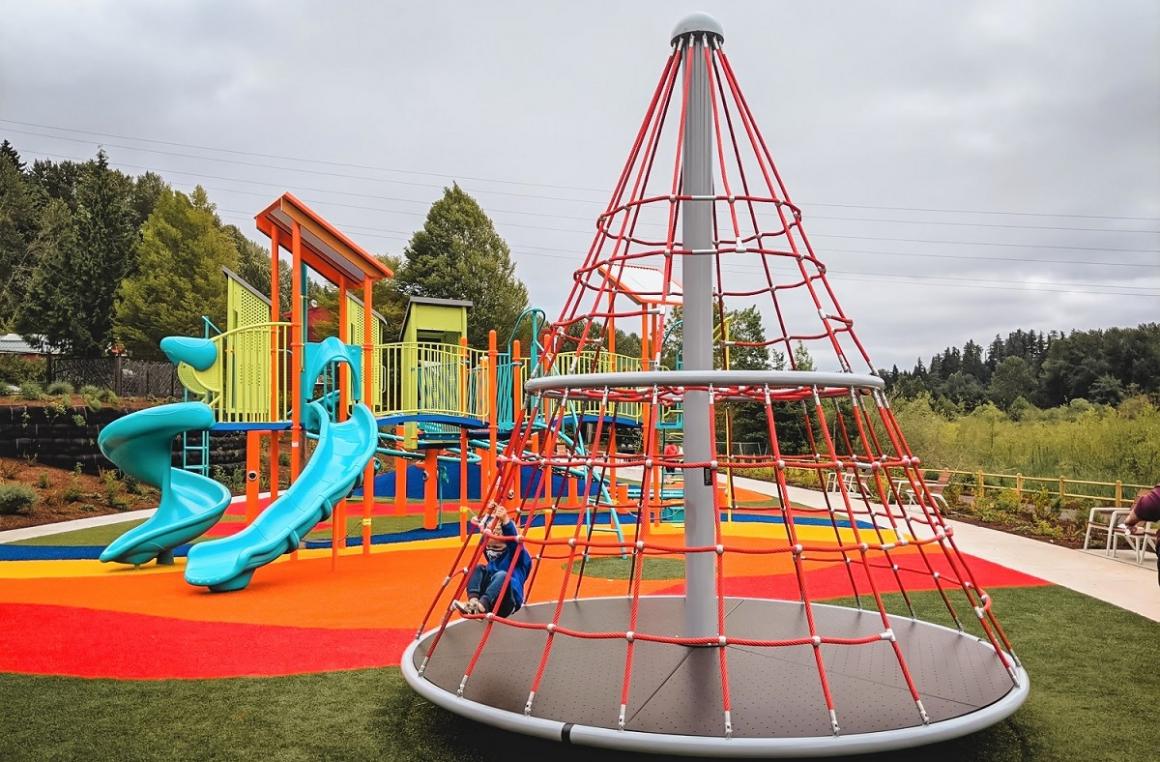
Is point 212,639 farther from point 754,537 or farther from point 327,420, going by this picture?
point 754,537

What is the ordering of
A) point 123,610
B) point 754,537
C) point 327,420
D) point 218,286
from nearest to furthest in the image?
point 123,610 → point 327,420 → point 754,537 → point 218,286

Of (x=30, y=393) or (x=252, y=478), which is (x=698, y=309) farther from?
(x=30, y=393)

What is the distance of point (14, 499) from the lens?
16.4 m

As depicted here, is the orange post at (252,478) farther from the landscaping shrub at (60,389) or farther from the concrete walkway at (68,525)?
the landscaping shrub at (60,389)

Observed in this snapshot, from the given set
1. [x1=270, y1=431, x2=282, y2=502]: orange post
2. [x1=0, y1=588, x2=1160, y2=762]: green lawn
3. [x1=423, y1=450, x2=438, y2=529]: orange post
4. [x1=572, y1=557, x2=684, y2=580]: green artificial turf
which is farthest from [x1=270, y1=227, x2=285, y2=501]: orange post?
[x1=0, y1=588, x2=1160, y2=762]: green lawn

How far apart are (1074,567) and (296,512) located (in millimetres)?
9576

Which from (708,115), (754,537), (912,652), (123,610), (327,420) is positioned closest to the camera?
(912,652)

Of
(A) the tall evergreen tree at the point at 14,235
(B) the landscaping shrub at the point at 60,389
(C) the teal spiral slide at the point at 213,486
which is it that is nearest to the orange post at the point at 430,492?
(C) the teal spiral slide at the point at 213,486

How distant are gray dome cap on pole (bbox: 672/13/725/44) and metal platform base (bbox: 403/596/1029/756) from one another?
3988 mm

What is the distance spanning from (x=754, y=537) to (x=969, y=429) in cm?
1318

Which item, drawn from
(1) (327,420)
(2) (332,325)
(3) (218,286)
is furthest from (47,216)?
(1) (327,420)

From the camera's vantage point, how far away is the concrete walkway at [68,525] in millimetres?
14391

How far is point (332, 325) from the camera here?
127 feet

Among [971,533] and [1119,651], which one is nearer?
[1119,651]
